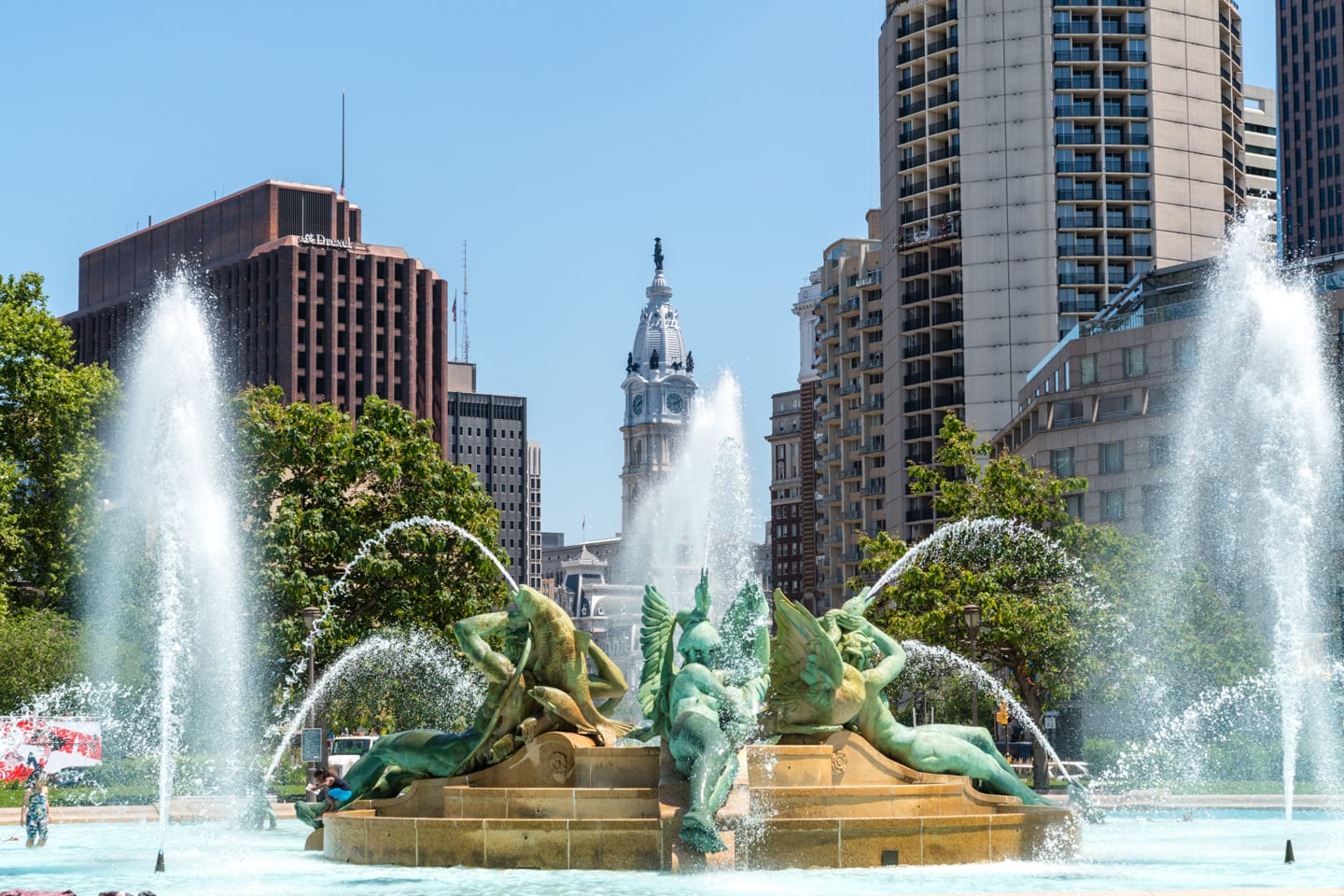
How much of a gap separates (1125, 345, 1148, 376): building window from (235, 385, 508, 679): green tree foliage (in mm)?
29923

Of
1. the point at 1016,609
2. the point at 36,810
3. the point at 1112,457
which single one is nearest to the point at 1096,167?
the point at 1112,457

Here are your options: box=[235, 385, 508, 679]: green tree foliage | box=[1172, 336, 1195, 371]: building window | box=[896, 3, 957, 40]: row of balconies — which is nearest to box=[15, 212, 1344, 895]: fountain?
box=[235, 385, 508, 679]: green tree foliage

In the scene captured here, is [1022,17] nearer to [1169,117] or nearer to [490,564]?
[1169,117]

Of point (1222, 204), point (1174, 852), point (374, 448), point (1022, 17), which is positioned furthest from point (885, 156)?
point (1174, 852)

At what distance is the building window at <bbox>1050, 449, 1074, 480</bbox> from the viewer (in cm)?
7675

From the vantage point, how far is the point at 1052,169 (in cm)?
9906

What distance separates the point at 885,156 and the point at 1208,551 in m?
52.3

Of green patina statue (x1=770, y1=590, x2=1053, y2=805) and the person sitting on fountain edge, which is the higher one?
A: green patina statue (x1=770, y1=590, x2=1053, y2=805)

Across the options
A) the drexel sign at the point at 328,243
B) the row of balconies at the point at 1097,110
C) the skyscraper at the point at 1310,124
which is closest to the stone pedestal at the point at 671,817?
the row of balconies at the point at 1097,110

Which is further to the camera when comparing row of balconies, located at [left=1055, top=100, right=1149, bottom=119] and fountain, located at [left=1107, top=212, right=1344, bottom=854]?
row of balconies, located at [left=1055, top=100, right=1149, bottom=119]

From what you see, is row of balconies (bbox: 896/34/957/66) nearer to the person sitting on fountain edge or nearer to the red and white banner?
the red and white banner

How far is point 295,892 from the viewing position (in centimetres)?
1877

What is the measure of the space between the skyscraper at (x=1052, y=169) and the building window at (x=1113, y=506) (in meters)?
24.0

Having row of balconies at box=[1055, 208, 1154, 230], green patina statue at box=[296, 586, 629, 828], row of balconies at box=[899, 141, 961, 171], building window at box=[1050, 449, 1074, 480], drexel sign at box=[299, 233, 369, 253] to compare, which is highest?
drexel sign at box=[299, 233, 369, 253]
